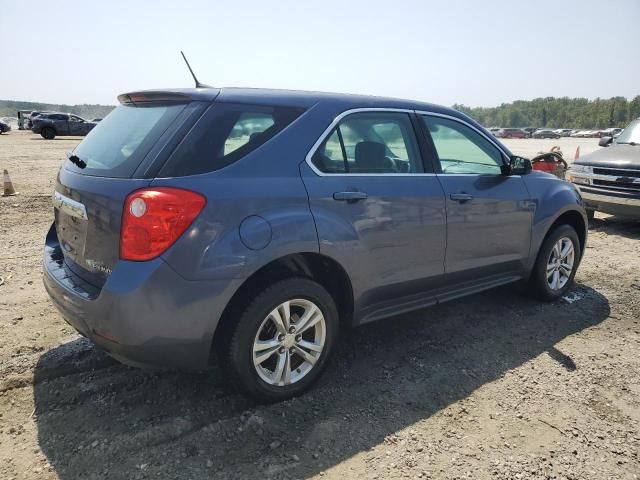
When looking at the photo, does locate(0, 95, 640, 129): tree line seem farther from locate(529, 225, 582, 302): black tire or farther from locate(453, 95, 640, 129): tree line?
locate(529, 225, 582, 302): black tire

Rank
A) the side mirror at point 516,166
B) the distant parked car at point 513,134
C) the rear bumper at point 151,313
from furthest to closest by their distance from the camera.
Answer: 1. the distant parked car at point 513,134
2. the side mirror at point 516,166
3. the rear bumper at point 151,313

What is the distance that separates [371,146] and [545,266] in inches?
89.3

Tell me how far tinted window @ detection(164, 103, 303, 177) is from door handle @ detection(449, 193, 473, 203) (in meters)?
1.37

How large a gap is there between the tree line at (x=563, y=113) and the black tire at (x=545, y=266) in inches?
3596

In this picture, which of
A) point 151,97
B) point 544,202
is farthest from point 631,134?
point 151,97

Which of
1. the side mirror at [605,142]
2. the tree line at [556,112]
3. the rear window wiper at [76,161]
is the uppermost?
the tree line at [556,112]

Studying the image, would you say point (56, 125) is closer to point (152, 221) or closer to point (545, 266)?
point (545, 266)

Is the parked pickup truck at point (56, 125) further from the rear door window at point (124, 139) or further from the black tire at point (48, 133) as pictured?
the rear door window at point (124, 139)

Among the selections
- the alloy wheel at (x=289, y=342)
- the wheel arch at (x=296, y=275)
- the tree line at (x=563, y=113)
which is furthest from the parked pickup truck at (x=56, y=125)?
the tree line at (x=563, y=113)

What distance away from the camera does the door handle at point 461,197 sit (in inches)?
141

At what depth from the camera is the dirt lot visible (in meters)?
2.45

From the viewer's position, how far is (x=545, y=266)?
4500mm

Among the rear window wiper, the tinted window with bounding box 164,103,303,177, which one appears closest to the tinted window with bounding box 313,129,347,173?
the tinted window with bounding box 164,103,303,177

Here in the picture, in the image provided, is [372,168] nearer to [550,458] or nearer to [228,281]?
[228,281]
